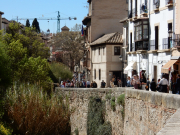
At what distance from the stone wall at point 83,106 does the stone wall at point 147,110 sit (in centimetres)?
276

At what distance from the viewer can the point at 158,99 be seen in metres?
11.8

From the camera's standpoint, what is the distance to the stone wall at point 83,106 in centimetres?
2087

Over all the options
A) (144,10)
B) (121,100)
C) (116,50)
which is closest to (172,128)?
(121,100)

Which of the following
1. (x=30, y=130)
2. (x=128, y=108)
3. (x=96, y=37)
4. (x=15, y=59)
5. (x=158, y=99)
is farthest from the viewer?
(x=96, y=37)

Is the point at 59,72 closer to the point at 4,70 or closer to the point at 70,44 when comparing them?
the point at 70,44

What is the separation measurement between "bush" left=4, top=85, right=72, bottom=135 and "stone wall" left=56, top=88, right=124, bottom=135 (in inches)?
62.8

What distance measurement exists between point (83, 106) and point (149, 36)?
8.39 m

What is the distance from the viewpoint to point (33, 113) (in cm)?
2558

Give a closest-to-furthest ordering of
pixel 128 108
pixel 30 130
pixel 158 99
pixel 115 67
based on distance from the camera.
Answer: pixel 158 99 < pixel 128 108 < pixel 30 130 < pixel 115 67

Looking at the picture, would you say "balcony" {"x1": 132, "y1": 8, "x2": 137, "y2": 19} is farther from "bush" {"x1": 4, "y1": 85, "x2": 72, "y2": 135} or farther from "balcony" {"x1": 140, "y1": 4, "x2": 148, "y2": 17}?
"bush" {"x1": 4, "y1": 85, "x2": 72, "y2": 135}

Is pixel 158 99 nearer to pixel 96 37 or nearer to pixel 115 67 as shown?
pixel 115 67

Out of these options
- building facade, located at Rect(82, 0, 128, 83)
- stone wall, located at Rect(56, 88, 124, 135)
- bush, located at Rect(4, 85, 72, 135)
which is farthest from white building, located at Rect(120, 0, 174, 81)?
building facade, located at Rect(82, 0, 128, 83)

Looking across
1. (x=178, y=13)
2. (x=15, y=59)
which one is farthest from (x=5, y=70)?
(x=178, y=13)

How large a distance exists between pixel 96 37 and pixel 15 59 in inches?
712
